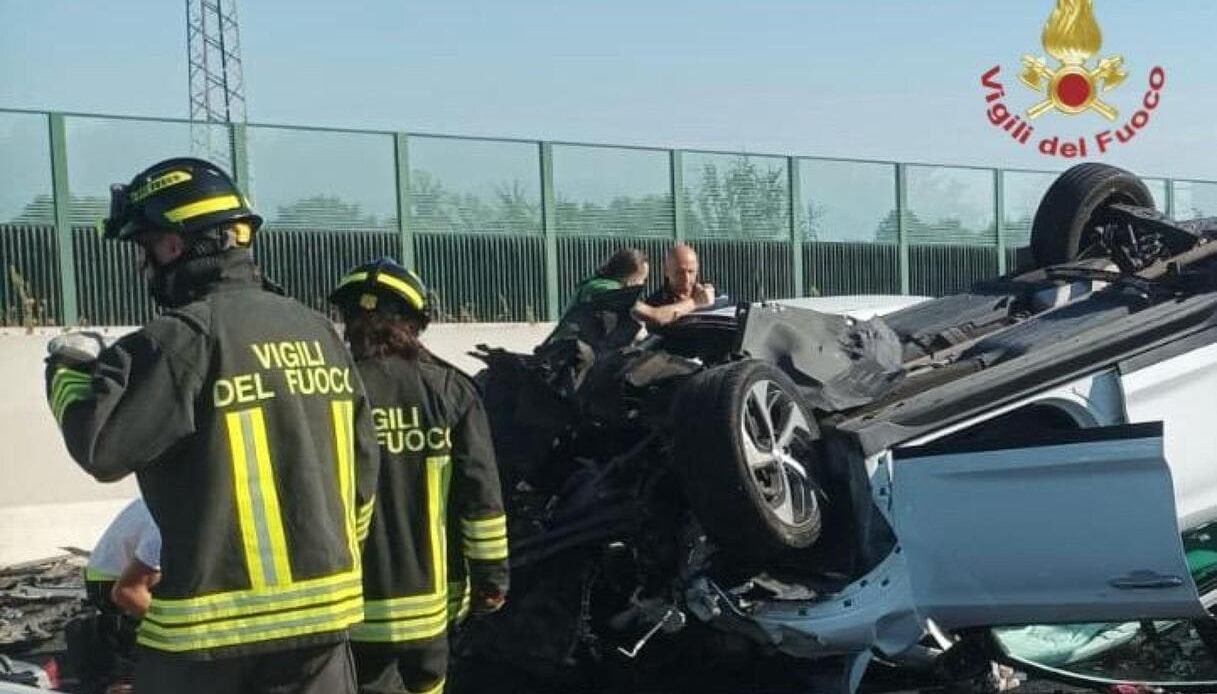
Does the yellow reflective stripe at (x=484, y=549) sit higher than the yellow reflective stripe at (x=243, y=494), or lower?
lower

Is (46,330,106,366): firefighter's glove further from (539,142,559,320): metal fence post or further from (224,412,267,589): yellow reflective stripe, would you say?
(539,142,559,320): metal fence post

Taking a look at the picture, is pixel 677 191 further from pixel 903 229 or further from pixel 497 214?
pixel 903 229

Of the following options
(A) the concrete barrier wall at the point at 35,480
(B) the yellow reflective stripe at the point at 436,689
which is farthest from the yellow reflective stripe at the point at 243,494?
(A) the concrete barrier wall at the point at 35,480

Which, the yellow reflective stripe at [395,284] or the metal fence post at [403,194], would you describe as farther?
the metal fence post at [403,194]

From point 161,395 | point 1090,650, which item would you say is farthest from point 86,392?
point 1090,650

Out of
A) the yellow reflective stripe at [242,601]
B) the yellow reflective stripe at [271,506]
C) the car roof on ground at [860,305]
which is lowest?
the yellow reflective stripe at [242,601]

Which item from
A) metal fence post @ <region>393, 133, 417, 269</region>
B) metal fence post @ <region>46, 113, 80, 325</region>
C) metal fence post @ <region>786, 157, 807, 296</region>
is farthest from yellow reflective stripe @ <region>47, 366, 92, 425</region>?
metal fence post @ <region>786, 157, 807, 296</region>

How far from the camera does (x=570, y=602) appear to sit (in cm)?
496

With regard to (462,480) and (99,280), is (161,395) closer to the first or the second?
(462,480)

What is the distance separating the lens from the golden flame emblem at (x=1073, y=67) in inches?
563

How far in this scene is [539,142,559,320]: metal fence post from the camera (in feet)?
46.1

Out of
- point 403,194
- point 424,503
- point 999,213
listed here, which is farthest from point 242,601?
point 999,213

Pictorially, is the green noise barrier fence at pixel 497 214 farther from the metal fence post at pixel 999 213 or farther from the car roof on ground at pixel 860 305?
the car roof on ground at pixel 860 305

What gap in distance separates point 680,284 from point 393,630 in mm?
4220
